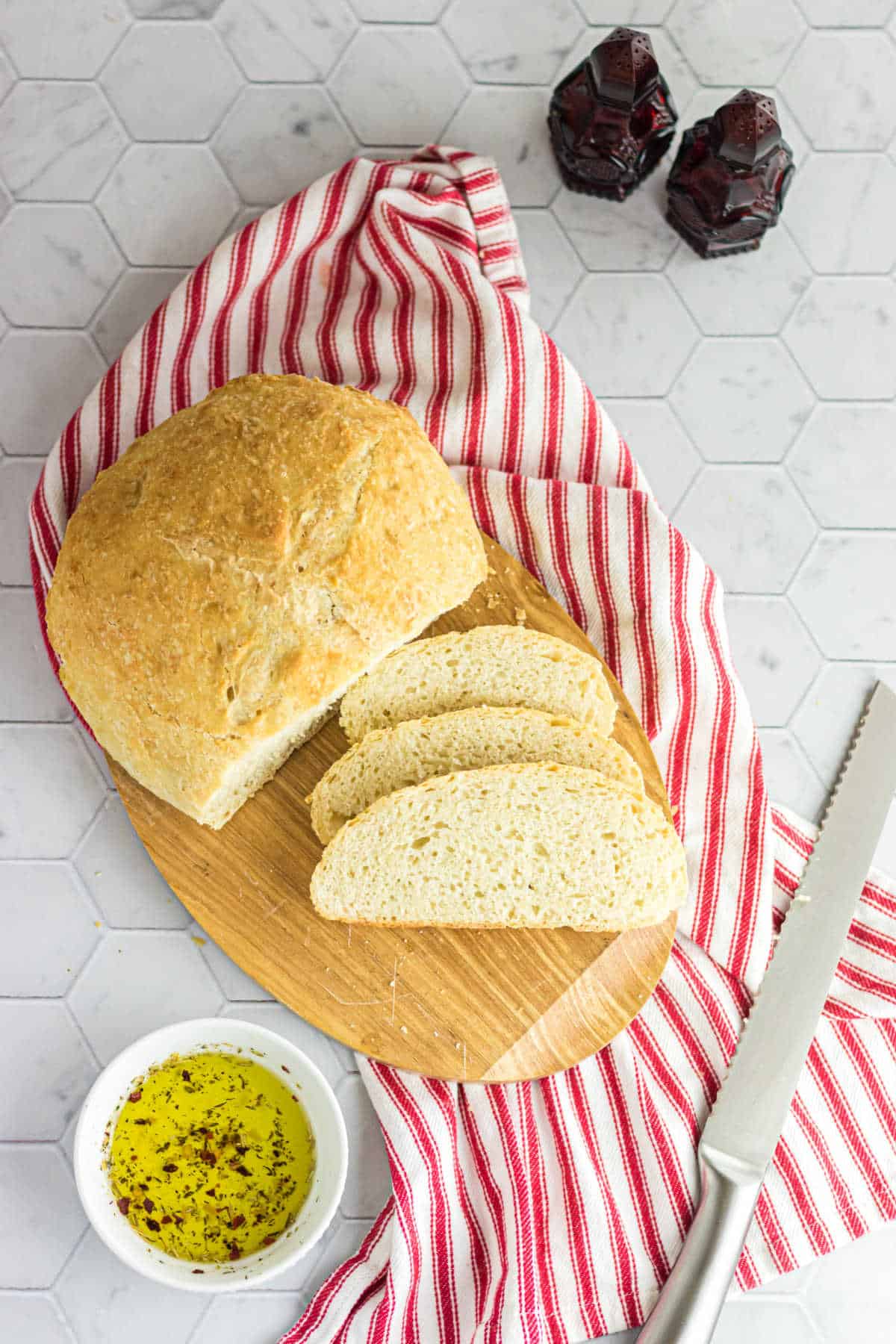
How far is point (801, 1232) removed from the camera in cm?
190

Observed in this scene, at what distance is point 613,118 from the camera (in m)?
1.83

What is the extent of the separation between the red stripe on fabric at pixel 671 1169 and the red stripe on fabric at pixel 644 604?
23.6 inches

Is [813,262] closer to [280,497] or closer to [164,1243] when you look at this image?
[280,497]

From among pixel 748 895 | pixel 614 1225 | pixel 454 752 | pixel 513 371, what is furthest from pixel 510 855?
pixel 513 371

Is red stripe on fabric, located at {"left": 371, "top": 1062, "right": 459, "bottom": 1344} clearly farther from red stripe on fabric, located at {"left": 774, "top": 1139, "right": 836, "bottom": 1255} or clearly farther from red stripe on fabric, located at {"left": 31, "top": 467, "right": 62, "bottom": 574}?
red stripe on fabric, located at {"left": 31, "top": 467, "right": 62, "bottom": 574}

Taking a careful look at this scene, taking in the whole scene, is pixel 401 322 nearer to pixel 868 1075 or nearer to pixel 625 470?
pixel 625 470

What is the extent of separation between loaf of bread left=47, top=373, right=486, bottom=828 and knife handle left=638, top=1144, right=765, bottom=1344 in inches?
37.5

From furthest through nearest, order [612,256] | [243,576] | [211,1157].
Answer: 1. [612,256]
2. [211,1157]
3. [243,576]

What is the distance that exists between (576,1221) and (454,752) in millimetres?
765

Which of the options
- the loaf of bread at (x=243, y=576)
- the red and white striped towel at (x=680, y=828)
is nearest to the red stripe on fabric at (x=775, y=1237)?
the red and white striped towel at (x=680, y=828)

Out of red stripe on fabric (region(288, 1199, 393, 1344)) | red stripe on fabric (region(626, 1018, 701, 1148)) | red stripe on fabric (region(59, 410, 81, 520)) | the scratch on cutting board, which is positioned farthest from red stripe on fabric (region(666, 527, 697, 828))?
red stripe on fabric (region(59, 410, 81, 520))

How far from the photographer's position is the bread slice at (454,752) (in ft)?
5.65

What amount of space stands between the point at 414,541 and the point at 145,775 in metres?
0.48

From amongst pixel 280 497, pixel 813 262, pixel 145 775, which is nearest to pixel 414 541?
pixel 280 497
